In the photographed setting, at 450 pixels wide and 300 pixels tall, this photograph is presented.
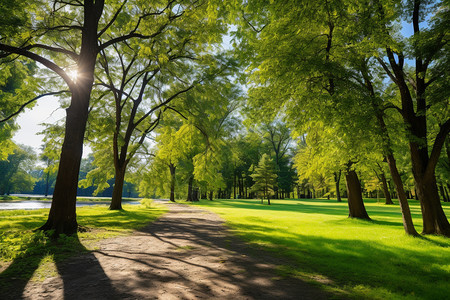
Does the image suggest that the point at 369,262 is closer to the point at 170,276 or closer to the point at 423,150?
the point at 170,276

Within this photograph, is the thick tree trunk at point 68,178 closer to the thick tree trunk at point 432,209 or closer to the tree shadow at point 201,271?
the tree shadow at point 201,271

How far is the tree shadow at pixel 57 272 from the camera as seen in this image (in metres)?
3.65

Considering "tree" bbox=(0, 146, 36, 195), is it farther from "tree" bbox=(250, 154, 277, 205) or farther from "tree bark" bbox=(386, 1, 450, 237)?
"tree bark" bbox=(386, 1, 450, 237)

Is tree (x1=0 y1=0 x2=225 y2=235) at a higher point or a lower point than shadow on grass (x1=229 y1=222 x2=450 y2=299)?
higher

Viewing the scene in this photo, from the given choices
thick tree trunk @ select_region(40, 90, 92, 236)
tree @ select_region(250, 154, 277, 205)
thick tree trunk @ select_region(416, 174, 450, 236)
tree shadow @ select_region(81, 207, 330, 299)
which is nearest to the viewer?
tree shadow @ select_region(81, 207, 330, 299)

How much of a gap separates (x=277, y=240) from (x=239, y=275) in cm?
427

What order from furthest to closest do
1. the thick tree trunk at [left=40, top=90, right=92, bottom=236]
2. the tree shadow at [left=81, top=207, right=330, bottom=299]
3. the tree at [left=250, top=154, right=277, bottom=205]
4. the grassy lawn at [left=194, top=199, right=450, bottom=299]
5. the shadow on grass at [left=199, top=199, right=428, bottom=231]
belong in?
the tree at [left=250, top=154, right=277, bottom=205]
the shadow on grass at [left=199, top=199, right=428, bottom=231]
the thick tree trunk at [left=40, top=90, right=92, bottom=236]
the grassy lawn at [left=194, top=199, right=450, bottom=299]
the tree shadow at [left=81, top=207, right=330, bottom=299]

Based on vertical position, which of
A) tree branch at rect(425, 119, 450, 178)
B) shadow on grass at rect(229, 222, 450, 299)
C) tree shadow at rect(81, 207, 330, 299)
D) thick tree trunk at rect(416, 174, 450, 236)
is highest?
tree branch at rect(425, 119, 450, 178)

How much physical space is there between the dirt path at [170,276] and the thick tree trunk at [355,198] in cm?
1081

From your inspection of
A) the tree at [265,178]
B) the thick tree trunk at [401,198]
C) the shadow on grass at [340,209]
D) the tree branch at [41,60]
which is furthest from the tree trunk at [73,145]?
the tree at [265,178]

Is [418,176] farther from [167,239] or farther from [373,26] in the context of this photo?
[167,239]

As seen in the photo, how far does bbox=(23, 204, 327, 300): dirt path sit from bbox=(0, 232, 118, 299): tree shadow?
0.05 feet

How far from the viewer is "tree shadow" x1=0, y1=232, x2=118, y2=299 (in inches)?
144

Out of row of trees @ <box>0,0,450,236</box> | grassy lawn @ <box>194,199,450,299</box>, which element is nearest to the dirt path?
grassy lawn @ <box>194,199,450,299</box>
